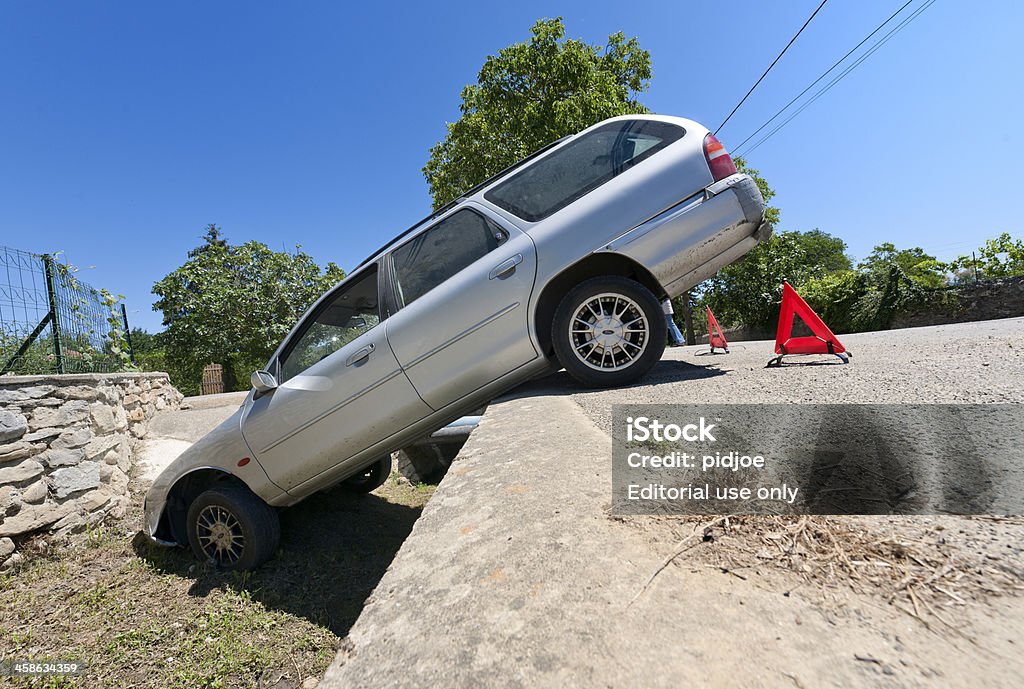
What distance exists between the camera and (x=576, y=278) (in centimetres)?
338

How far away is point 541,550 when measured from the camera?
1328 mm

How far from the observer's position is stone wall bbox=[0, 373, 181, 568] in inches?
175

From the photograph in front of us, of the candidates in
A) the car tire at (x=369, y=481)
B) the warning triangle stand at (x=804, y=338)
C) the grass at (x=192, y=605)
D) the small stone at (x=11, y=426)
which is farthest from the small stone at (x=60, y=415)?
the warning triangle stand at (x=804, y=338)

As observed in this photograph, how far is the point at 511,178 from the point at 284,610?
374cm

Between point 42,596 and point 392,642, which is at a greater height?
point 392,642

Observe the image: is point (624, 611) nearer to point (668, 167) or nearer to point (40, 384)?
point (668, 167)

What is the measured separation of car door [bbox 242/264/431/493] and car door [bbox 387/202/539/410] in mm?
147

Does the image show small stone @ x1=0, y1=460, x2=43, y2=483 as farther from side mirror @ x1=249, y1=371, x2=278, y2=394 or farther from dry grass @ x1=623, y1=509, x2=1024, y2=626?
dry grass @ x1=623, y1=509, x2=1024, y2=626

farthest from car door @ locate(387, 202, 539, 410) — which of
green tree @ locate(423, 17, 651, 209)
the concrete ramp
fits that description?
green tree @ locate(423, 17, 651, 209)

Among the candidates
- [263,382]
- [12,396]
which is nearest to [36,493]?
[12,396]

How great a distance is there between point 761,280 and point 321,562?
2319 centimetres

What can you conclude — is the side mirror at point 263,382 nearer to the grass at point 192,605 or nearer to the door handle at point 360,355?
the door handle at point 360,355

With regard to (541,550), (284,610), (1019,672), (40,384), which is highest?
(40,384)

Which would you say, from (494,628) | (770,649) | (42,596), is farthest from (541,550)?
(42,596)
